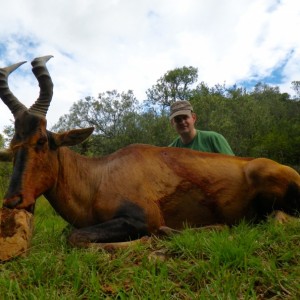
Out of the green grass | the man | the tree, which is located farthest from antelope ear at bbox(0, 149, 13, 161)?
the tree

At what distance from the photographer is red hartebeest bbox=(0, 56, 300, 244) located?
4.09 m

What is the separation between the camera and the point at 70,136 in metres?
4.49

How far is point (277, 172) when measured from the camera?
4.66 m

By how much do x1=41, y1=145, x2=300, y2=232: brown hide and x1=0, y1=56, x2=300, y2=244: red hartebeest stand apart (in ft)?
0.04

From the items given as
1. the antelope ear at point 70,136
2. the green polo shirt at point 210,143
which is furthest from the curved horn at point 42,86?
the green polo shirt at point 210,143

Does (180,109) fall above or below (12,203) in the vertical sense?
above

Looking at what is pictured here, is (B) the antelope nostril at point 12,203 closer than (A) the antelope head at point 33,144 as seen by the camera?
Yes

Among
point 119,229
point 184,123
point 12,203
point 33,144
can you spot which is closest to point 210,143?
point 184,123

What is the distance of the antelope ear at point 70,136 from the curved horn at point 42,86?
322 millimetres

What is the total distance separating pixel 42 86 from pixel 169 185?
1960 millimetres

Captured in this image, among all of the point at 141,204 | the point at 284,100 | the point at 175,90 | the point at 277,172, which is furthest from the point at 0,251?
the point at 284,100

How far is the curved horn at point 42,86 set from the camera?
444 centimetres

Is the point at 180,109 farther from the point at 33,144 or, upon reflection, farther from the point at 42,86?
the point at 33,144

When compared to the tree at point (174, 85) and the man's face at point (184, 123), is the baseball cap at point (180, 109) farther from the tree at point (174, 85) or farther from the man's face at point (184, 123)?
the tree at point (174, 85)
